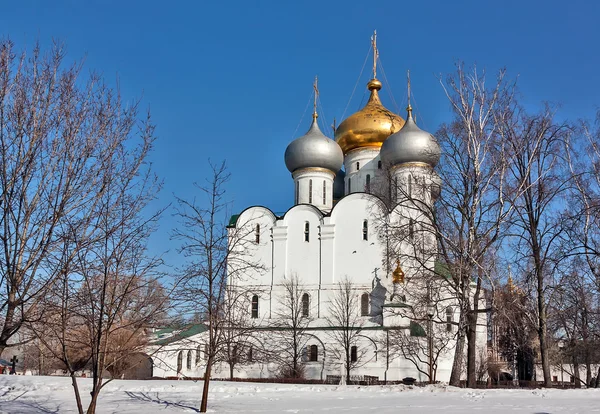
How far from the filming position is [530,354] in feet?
126

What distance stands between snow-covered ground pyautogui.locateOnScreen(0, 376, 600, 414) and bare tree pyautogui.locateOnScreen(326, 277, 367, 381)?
14895mm

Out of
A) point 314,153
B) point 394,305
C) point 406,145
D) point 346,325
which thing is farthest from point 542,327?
point 314,153

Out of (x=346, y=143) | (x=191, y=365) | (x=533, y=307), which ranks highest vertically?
(x=346, y=143)

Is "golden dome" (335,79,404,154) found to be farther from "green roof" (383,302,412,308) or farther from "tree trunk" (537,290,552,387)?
"tree trunk" (537,290,552,387)

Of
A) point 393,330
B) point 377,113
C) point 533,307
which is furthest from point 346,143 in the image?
point 533,307

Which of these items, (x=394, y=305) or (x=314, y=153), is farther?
(x=314, y=153)

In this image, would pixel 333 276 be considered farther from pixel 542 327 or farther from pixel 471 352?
pixel 471 352

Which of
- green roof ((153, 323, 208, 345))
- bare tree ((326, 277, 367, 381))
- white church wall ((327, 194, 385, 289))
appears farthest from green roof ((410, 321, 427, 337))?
green roof ((153, 323, 208, 345))

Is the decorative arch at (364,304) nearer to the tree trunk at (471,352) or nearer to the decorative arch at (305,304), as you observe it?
the decorative arch at (305,304)

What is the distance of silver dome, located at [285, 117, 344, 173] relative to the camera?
35.7 meters

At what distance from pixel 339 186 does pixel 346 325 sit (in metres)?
11.3

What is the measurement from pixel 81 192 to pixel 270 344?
74.6ft

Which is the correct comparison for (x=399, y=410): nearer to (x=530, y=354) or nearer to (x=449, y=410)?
(x=449, y=410)

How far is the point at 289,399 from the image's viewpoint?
12977 mm
